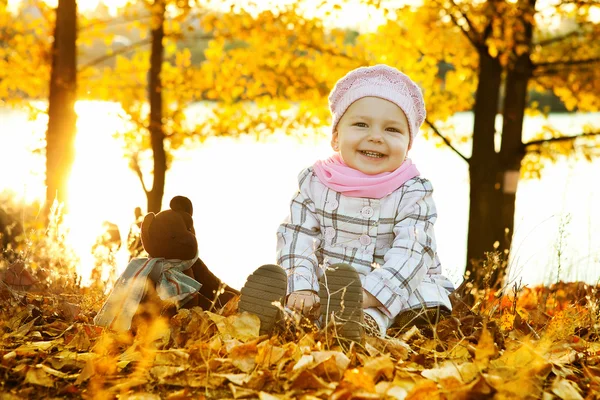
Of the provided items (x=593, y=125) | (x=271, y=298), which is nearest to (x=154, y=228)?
(x=271, y=298)

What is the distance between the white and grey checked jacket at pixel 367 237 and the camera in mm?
3012

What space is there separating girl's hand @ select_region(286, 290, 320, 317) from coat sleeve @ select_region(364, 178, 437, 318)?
0.24m

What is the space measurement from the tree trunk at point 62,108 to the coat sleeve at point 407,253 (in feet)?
12.2

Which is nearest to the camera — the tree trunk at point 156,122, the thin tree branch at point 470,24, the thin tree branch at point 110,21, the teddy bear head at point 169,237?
the teddy bear head at point 169,237

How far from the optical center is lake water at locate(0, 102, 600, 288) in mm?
4949

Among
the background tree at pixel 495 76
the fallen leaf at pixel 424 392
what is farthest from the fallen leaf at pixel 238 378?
the background tree at pixel 495 76

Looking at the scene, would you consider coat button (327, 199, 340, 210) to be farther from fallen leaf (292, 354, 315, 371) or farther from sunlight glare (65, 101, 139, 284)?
sunlight glare (65, 101, 139, 284)

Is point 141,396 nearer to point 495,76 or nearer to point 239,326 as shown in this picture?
point 239,326

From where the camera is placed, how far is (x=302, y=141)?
7.60 meters

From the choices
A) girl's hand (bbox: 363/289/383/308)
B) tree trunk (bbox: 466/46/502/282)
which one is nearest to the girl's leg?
girl's hand (bbox: 363/289/383/308)

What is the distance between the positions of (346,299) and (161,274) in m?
0.85

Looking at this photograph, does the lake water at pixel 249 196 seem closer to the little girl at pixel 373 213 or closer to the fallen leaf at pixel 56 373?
the little girl at pixel 373 213

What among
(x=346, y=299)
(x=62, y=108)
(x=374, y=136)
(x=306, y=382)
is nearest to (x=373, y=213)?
(x=374, y=136)

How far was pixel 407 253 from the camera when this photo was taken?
3.00 m
